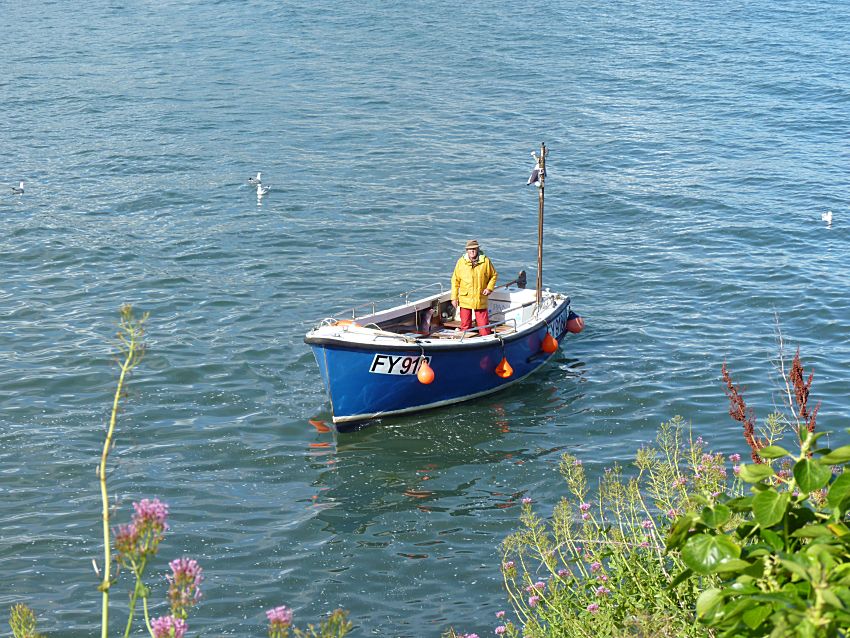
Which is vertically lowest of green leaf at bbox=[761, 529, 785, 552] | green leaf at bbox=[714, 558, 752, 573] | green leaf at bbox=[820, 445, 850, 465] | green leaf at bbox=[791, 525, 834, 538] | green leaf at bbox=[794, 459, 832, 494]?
green leaf at bbox=[714, 558, 752, 573]

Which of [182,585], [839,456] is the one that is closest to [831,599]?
[839,456]

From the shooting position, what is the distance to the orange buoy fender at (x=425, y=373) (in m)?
14.6

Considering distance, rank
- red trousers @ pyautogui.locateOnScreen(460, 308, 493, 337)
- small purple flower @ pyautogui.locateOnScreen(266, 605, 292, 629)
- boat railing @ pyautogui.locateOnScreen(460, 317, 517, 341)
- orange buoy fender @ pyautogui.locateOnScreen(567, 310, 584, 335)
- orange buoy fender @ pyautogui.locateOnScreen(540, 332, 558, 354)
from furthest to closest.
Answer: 1. orange buoy fender @ pyautogui.locateOnScreen(567, 310, 584, 335)
2. orange buoy fender @ pyautogui.locateOnScreen(540, 332, 558, 354)
3. red trousers @ pyautogui.locateOnScreen(460, 308, 493, 337)
4. boat railing @ pyautogui.locateOnScreen(460, 317, 517, 341)
5. small purple flower @ pyautogui.locateOnScreen(266, 605, 292, 629)

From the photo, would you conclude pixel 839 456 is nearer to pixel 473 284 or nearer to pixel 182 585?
pixel 182 585

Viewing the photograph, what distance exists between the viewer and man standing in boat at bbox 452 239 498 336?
15.6m

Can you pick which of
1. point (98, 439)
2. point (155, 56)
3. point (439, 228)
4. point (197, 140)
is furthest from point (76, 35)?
point (98, 439)

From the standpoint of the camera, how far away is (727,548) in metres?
3.60

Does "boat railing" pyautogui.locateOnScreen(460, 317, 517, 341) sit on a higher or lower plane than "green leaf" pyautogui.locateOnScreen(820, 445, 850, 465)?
lower

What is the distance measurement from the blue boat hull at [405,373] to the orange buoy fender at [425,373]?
0.27 ft

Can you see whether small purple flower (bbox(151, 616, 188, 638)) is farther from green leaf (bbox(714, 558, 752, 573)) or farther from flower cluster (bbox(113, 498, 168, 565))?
green leaf (bbox(714, 558, 752, 573))

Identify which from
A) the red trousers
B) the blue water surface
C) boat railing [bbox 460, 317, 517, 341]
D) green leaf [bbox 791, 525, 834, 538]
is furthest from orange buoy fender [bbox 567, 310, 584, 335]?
green leaf [bbox 791, 525, 834, 538]

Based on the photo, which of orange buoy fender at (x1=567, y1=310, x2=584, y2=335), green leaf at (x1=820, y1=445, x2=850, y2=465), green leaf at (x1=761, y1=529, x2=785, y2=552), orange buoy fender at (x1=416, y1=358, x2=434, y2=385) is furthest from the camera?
orange buoy fender at (x1=567, y1=310, x2=584, y2=335)

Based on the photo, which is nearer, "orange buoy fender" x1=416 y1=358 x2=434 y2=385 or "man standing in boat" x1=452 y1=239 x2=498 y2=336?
"orange buoy fender" x1=416 y1=358 x2=434 y2=385

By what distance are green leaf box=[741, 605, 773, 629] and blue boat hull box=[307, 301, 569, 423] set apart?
35.8 ft
